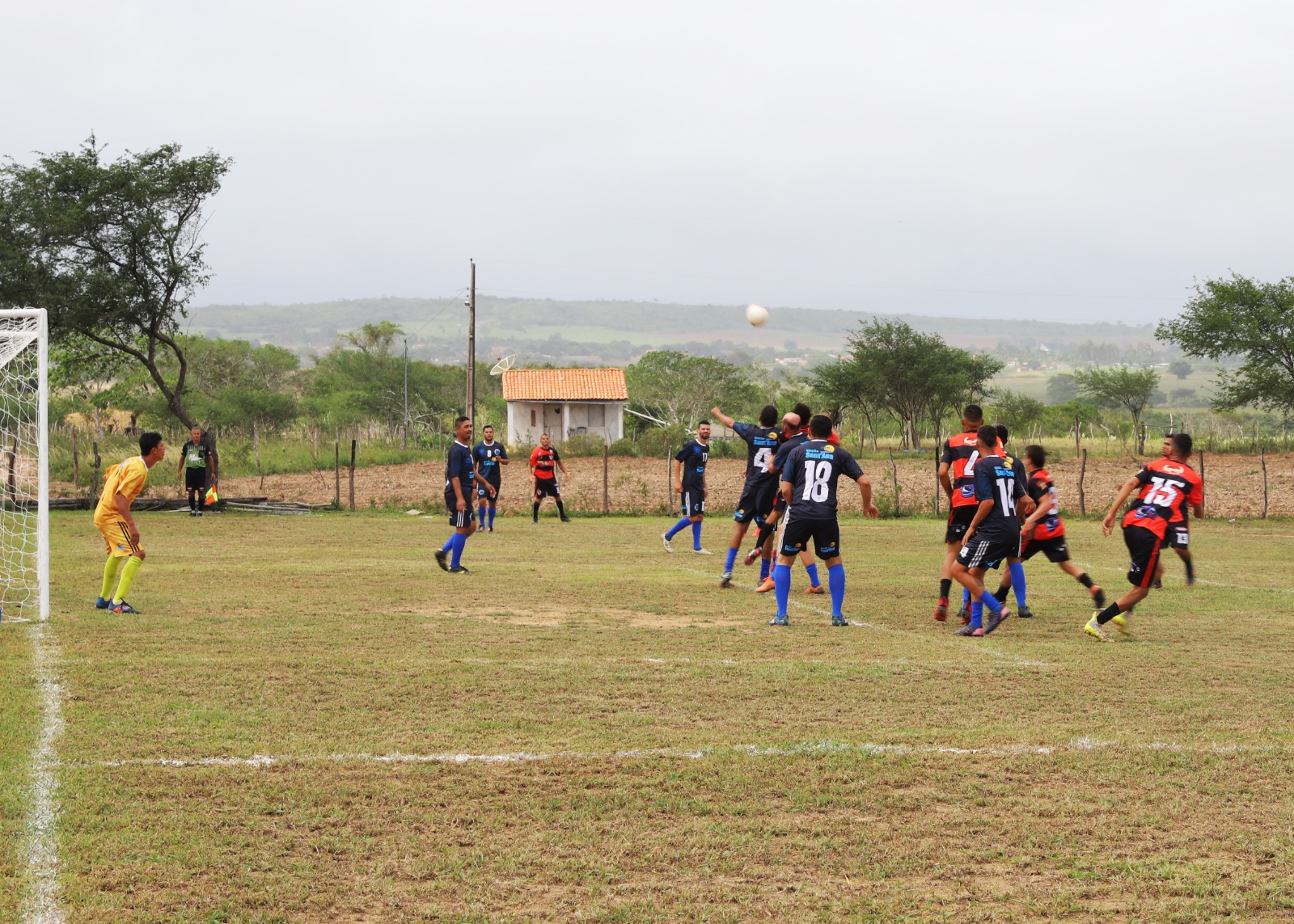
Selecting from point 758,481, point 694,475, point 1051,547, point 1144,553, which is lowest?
point 1051,547

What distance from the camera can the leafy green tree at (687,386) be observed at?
76625 millimetres

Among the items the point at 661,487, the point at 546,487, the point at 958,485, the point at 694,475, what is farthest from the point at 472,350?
the point at 958,485

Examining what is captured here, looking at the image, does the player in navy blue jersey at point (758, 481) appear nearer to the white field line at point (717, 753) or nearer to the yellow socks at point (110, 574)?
the yellow socks at point (110, 574)

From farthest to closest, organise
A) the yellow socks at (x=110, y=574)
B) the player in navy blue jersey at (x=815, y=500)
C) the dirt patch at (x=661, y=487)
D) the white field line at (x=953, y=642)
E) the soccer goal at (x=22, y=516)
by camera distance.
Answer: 1. the dirt patch at (x=661, y=487)
2. the yellow socks at (x=110, y=574)
3. the player in navy blue jersey at (x=815, y=500)
4. the soccer goal at (x=22, y=516)
5. the white field line at (x=953, y=642)

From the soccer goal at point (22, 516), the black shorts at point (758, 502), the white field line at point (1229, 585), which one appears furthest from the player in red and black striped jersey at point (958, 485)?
the soccer goal at point (22, 516)

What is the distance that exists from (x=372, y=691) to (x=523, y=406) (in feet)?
186

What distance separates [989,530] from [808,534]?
164 cm

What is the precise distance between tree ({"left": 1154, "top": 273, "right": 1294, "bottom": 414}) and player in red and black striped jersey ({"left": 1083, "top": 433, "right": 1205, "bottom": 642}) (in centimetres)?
3873

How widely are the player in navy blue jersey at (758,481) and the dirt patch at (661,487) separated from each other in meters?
12.5

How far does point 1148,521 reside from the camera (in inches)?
408

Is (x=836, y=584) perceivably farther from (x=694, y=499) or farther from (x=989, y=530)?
(x=694, y=499)

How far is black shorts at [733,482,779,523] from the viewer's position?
14.2m

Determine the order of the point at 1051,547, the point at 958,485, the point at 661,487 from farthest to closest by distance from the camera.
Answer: the point at 661,487 < the point at 1051,547 < the point at 958,485

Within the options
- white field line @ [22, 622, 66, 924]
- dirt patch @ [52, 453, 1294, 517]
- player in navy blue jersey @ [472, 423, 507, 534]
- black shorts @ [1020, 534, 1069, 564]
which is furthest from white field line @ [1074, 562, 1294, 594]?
white field line @ [22, 622, 66, 924]
